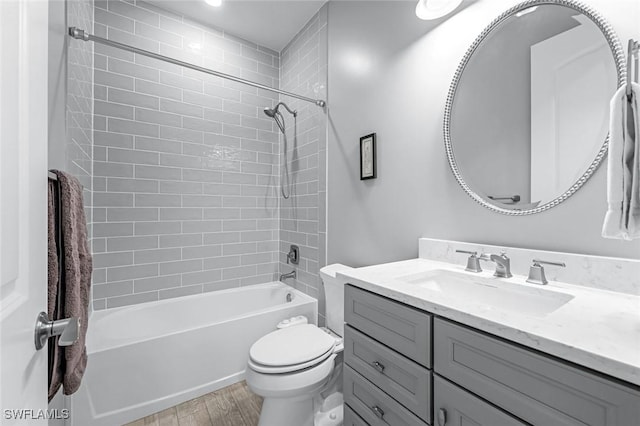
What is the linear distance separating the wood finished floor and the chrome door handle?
1.34 meters

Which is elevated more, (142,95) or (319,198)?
(142,95)

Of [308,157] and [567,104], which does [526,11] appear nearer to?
[567,104]

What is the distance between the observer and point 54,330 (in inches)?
21.4

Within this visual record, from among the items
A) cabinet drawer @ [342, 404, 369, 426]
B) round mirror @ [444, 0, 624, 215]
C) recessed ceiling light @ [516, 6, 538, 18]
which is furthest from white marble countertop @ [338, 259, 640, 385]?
recessed ceiling light @ [516, 6, 538, 18]

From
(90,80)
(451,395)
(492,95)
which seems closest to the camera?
(451,395)

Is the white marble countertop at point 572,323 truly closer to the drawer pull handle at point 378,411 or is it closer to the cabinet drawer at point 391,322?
the cabinet drawer at point 391,322

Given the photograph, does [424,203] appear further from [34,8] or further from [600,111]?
[34,8]

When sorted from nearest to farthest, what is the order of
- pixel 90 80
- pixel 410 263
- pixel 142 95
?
pixel 410 263 → pixel 90 80 → pixel 142 95

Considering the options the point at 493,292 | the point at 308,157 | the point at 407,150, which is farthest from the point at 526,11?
the point at 308,157

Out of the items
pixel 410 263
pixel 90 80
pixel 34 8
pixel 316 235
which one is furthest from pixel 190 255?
pixel 34 8

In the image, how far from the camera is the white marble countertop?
49 cm

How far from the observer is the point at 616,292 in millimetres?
821

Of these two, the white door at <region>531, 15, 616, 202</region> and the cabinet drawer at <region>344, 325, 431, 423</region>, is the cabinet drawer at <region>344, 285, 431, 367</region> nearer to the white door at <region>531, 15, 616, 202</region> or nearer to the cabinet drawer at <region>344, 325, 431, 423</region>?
the cabinet drawer at <region>344, 325, 431, 423</region>

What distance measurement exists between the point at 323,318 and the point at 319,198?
0.95m
